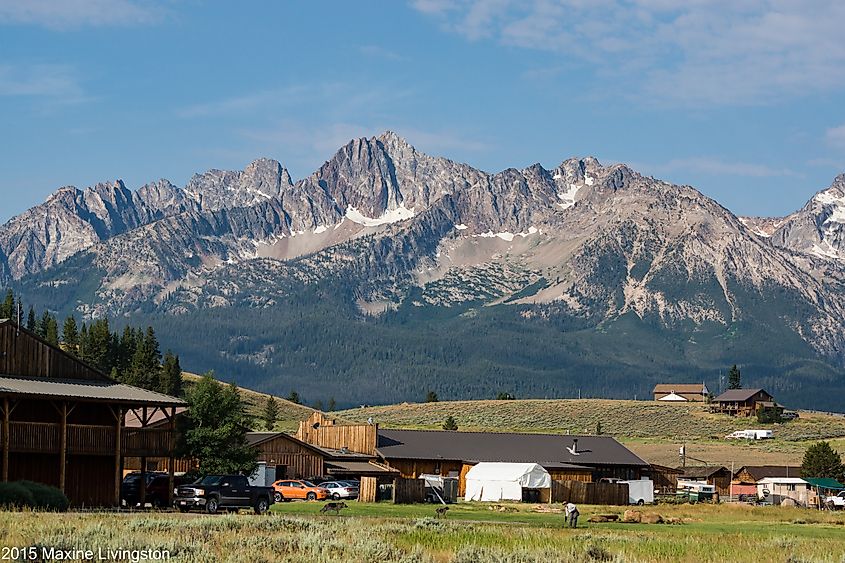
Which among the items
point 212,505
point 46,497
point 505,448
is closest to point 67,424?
point 212,505

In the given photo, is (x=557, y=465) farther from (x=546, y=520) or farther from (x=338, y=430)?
(x=546, y=520)

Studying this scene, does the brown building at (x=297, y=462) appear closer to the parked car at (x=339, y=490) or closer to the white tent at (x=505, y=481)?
the white tent at (x=505, y=481)

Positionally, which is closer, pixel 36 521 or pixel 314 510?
pixel 36 521

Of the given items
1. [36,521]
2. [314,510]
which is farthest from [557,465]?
[36,521]

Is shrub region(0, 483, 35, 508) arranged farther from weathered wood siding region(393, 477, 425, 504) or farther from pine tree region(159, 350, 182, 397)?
pine tree region(159, 350, 182, 397)

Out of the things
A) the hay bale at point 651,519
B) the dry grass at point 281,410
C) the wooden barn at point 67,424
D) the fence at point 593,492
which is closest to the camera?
the wooden barn at point 67,424

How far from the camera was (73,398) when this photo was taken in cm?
5488

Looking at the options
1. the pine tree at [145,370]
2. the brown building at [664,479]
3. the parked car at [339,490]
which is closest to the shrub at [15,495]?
the parked car at [339,490]

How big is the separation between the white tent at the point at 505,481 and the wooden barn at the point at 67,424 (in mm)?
32546

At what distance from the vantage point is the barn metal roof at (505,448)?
103m

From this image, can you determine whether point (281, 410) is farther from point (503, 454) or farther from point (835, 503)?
point (835, 503)

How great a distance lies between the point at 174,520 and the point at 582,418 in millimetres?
152007

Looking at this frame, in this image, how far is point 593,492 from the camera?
85.6 m

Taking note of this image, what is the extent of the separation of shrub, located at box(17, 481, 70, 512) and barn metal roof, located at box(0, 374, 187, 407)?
4.10m
